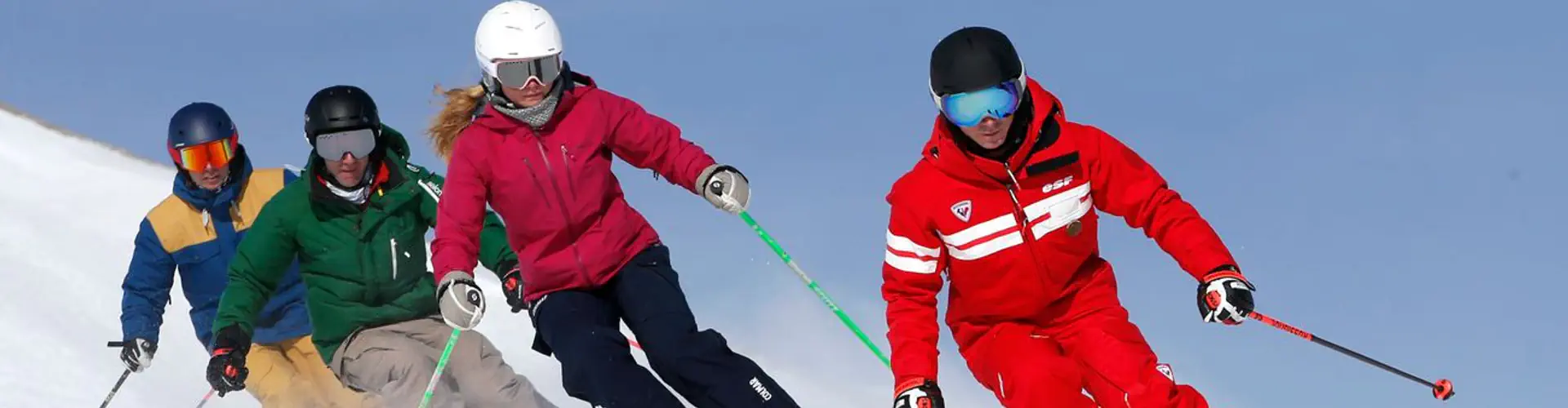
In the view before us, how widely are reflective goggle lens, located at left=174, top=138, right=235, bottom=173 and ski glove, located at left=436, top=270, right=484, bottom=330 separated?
10.4 feet

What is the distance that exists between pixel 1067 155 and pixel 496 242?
3288mm

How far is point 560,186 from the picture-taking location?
7012mm

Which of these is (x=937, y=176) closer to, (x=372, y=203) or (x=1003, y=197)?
(x=1003, y=197)

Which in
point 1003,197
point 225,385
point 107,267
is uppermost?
point 107,267

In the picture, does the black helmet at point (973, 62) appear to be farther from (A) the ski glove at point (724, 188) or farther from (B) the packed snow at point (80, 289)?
(B) the packed snow at point (80, 289)

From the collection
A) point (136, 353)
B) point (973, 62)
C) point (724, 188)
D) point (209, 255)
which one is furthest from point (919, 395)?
point (136, 353)

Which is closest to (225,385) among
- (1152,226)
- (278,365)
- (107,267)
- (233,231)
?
(278,365)

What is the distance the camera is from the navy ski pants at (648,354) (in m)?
6.72

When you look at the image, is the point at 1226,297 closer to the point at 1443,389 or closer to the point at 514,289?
the point at 1443,389

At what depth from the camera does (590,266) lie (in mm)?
Answer: 7043

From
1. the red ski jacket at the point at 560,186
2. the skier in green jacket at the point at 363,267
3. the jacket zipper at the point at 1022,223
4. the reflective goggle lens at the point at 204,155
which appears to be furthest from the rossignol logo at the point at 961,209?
the reflective goggle lens at the point at 204,155

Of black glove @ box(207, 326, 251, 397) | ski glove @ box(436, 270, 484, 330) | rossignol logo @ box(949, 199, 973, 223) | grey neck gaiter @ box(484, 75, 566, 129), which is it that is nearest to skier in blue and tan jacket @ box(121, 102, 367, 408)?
black glove @ box(207, 326, 251, 397)

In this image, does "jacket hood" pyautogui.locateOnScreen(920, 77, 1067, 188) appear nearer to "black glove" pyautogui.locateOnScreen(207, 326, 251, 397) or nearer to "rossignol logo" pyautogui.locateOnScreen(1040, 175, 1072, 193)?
"rossignol logo" pyautogui.locateOnScreen(1040, 175, 1072, 193)

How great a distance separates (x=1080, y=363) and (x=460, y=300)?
249cm
